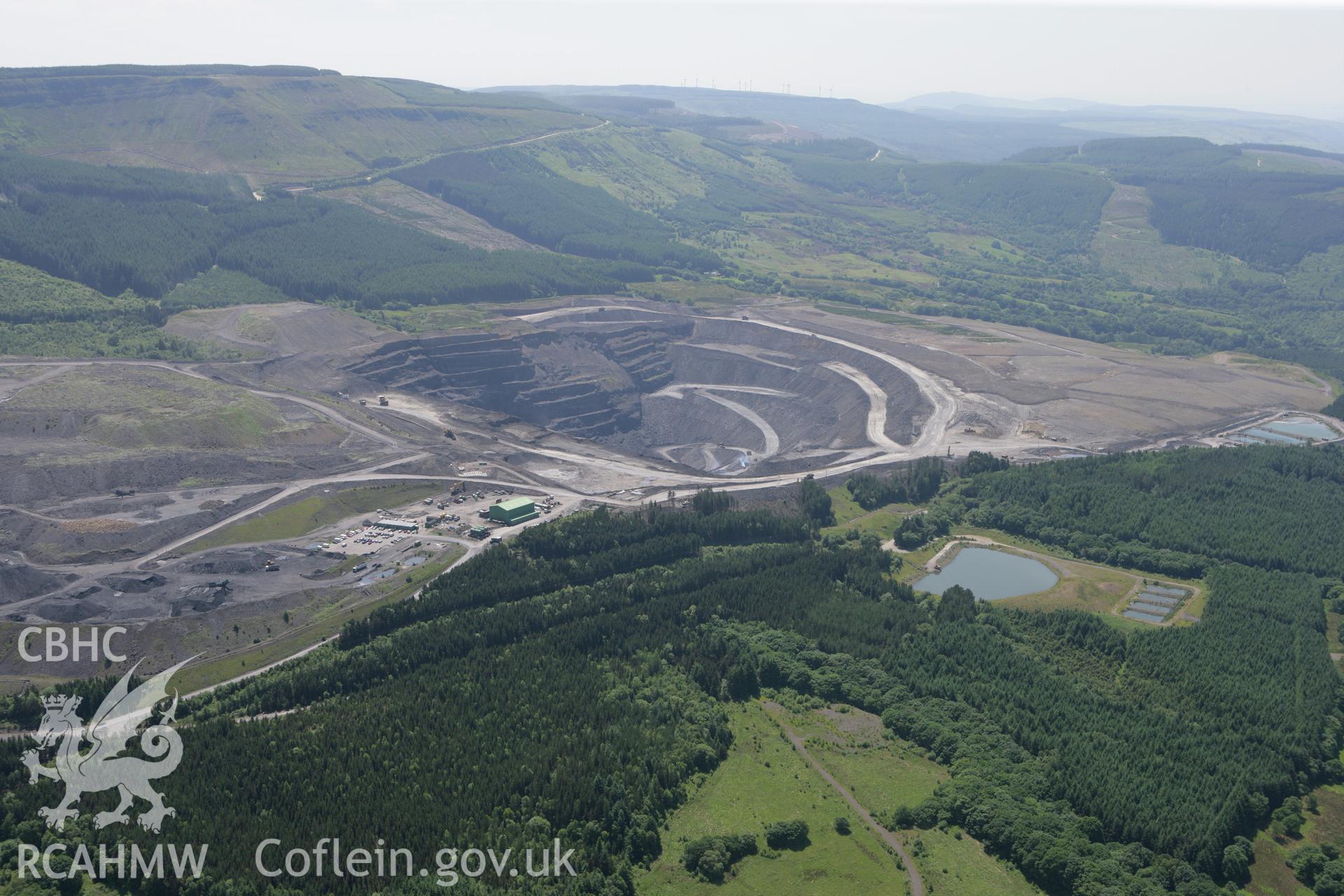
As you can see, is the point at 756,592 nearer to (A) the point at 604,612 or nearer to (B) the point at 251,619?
(A) the point at 604,612

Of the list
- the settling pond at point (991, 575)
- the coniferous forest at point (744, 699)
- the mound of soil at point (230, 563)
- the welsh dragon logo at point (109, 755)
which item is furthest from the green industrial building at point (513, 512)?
the welsh dragon logo at point (109, 755)

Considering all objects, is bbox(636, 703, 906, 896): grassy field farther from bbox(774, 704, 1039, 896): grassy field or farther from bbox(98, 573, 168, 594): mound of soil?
bbox(98, 573, 168, 594): mound of soil

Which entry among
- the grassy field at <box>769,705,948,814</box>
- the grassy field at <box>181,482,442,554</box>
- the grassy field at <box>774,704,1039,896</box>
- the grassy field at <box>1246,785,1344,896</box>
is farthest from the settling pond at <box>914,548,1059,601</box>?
the grassy field at <box>181,482,442,554</box>

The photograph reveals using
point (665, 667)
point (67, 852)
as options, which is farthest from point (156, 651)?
point (665, 667)

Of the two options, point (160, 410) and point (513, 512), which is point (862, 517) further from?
point (160, 410)

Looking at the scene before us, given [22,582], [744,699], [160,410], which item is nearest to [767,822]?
[744,699]

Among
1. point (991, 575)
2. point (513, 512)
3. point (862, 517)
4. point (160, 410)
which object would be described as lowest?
point (991, 575)

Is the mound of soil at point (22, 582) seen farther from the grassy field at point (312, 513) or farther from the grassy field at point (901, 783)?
the grassy field at point (901, 783)
